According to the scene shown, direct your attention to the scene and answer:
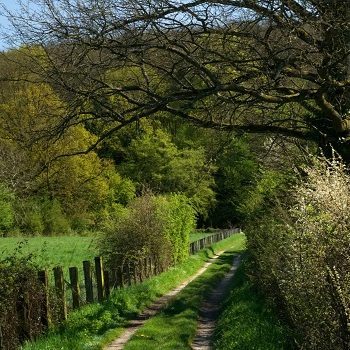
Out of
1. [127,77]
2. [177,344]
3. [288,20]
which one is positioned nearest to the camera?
[288,20]

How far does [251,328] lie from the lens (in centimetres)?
1043

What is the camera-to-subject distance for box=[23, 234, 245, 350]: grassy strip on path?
1080 cm

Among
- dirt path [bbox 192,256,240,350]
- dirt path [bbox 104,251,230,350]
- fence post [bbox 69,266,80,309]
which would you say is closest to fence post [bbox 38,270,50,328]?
dirt path [bbox 104,251,230,350]

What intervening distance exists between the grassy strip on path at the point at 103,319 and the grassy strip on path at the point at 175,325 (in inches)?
23.5

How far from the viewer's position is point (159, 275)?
2197cm

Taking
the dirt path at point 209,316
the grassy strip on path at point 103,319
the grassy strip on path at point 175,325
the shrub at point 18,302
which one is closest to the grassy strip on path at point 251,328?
the dirt path at point 209,316

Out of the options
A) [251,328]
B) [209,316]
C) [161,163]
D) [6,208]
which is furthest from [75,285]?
[161,163]

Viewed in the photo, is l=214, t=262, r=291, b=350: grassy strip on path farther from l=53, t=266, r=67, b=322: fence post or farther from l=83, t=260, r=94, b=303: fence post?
l=83, t=260, r=94, b=303: fence post

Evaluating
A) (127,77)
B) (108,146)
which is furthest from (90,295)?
(108,146)

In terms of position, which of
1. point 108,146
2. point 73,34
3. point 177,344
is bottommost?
point 177,344

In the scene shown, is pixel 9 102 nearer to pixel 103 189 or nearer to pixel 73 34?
pixel 103 189

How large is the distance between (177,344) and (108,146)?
48350 millimetres

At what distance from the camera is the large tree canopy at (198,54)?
10.5 meters

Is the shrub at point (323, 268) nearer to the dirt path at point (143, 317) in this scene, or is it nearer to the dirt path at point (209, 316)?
the dirt path at point (209, 316)
